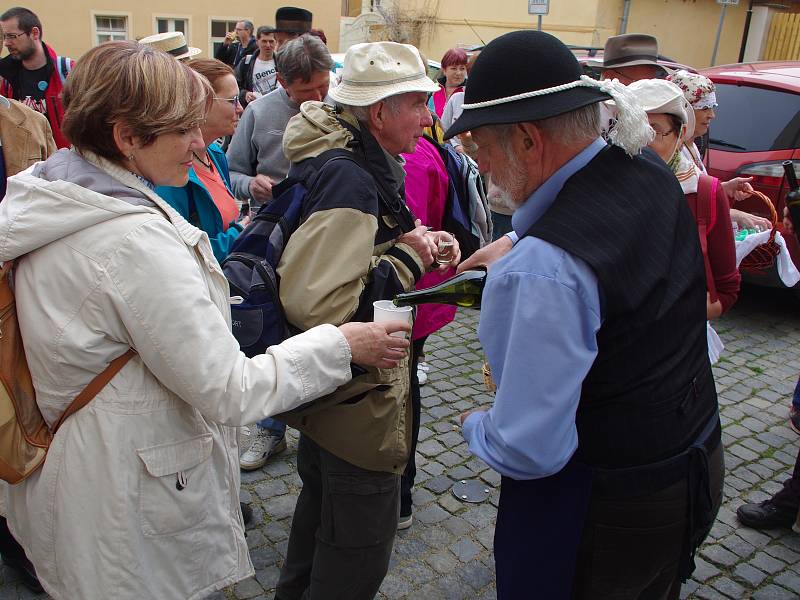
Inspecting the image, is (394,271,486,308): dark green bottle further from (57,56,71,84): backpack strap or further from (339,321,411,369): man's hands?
(57,56,71,84): backpack strap

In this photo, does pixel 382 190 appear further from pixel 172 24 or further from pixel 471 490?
pixel 172 24

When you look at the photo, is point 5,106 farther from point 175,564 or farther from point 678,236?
point 678,236

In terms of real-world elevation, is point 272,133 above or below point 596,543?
above

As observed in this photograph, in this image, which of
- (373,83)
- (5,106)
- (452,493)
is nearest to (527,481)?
(373,83)

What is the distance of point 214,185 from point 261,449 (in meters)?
1.48

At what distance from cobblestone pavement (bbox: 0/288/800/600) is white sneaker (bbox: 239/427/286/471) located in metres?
0.05

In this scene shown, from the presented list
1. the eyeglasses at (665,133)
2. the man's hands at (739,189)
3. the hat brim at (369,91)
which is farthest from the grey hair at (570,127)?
the man's hands at (739,189)

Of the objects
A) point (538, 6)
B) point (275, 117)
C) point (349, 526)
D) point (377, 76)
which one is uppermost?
point (538, 6)

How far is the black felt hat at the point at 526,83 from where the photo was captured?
1.61 metres

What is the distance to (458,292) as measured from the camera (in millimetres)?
2018

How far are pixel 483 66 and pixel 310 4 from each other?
20.9 metres

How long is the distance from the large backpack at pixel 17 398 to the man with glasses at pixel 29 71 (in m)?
4.64

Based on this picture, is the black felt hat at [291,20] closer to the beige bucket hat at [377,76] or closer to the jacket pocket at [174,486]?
the beige bucket hat at [377,76]

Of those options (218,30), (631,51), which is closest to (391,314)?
(631,51)
